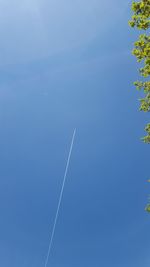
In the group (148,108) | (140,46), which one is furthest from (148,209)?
(140,46)

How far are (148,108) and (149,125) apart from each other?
132 cm

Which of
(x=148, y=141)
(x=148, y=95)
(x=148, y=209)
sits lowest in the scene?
(x=148, y=209)

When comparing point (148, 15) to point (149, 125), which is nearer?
point (148, 15)

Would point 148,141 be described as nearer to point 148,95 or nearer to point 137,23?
point 148,95

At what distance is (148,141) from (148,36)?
6.89 m

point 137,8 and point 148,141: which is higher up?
point 137,8

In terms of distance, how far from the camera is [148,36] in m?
18.5

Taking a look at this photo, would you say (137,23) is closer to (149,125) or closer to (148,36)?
(148,36)

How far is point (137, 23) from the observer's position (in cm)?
1814

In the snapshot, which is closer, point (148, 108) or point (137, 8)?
point (137, 8)

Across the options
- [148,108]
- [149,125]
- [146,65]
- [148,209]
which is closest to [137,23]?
[146,65]

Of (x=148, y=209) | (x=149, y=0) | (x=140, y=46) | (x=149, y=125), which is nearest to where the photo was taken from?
(x=149, y=0)

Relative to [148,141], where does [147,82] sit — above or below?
above

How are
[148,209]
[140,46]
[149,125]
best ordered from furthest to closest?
[148,209] → [149,125] → [140,46]
